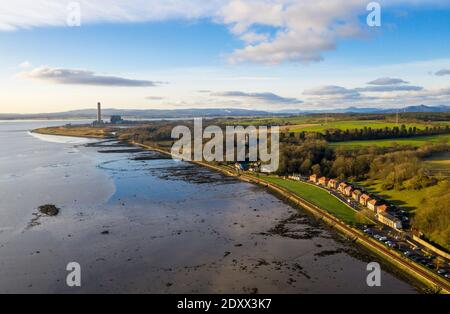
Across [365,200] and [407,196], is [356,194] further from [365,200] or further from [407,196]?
[407,196]

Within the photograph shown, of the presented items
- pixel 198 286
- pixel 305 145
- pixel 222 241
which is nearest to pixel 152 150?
pixel 305 145

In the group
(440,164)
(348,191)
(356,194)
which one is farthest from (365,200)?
(440,164)

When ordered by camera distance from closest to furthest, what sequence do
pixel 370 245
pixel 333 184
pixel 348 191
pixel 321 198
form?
pixel 370 245 → pixel 321 198 → pixel 348 191 → pixel 333 184

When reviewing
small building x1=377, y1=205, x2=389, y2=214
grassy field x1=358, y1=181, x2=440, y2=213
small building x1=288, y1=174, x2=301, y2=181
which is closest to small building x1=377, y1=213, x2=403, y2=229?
small building x1=377, y1=205, x2=389, y2=214

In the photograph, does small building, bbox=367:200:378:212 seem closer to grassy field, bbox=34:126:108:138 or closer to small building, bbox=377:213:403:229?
small building, bbox=377:213:403:229

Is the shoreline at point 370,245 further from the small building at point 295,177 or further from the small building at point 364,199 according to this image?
the small building at point 295,177
